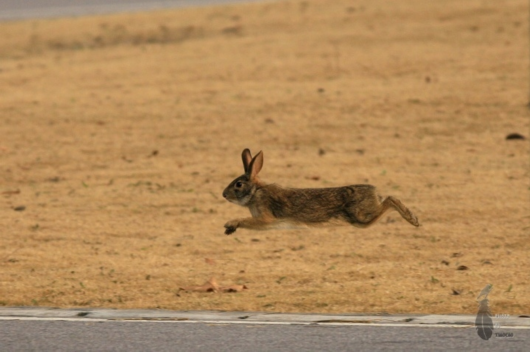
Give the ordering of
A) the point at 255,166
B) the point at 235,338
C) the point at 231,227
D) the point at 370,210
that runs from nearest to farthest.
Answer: the point at 235,338
the point at 231,227
the point at 370,210
the point at 255,166

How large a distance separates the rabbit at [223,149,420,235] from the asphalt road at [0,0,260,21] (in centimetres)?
1699

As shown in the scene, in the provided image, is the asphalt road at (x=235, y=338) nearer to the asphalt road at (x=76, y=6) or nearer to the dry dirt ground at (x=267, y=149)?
the dry dirt ground at (x=267, y=149)

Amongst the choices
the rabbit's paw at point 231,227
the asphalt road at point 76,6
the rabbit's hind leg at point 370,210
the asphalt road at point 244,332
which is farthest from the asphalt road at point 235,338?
the asphalt road at point 76,6

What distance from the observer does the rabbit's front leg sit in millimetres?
7707

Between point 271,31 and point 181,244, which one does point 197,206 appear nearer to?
point 181,244

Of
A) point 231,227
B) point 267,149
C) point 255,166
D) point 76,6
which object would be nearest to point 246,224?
point 231,227

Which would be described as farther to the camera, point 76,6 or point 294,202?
point 76,6

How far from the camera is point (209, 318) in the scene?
782cm

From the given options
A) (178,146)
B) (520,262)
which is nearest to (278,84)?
(178,146)

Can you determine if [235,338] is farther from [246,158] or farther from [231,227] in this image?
[246,158]

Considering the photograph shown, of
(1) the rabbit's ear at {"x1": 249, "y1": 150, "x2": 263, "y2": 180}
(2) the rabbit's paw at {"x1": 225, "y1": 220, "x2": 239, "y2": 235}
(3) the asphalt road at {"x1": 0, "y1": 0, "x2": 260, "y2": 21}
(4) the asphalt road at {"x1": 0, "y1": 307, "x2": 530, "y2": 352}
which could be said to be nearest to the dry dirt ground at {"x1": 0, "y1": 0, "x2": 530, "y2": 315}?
(4) the asphalt road at {"x1": 0, "y1": 307, "x2": 530, "y2": 352}

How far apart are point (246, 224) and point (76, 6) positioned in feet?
63.8

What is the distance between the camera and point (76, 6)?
26203 mm

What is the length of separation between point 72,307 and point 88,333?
103 centimetres
